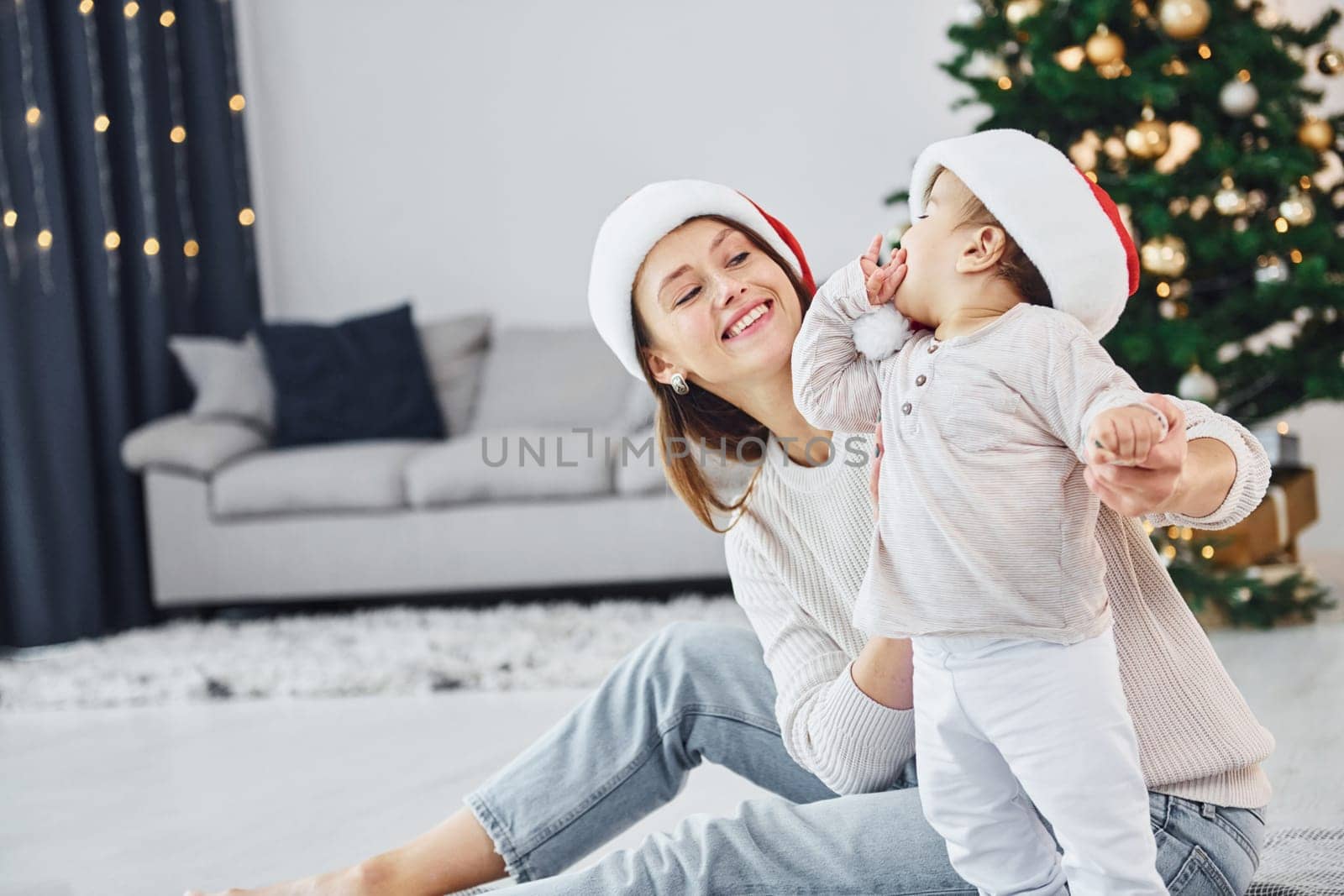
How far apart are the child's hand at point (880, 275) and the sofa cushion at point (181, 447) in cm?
316

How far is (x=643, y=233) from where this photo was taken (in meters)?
1.51

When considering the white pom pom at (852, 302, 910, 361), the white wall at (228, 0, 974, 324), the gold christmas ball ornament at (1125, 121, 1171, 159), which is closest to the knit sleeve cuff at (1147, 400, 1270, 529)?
the white pom pom at (852, 302, 910, 361)

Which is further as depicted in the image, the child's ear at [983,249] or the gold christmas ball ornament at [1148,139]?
the gold christmas ball ornament at [1148,139]

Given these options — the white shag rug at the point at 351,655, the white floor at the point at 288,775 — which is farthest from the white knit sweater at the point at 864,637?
the white shag rug at the point at 351,655

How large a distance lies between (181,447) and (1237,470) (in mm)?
3435

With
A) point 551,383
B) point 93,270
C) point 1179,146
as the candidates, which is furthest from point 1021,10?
point 93,270

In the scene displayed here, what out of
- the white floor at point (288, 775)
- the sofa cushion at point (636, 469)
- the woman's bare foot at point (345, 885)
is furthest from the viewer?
the sofa cushion at point (636, 469)

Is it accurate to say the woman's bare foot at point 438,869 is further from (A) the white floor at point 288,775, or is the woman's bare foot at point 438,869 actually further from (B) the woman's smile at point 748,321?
(B) the woman's smile at point 748,321

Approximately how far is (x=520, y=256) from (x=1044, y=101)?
2.44 m

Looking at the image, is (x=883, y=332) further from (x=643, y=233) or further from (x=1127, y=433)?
(x=643, y=233)

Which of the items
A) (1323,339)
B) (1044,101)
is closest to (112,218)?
(1044,101)

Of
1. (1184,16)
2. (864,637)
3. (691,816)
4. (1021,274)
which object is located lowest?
(691,816)

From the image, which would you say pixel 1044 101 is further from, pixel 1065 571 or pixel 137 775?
pixel 137 775

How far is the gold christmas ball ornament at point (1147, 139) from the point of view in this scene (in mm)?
2777
